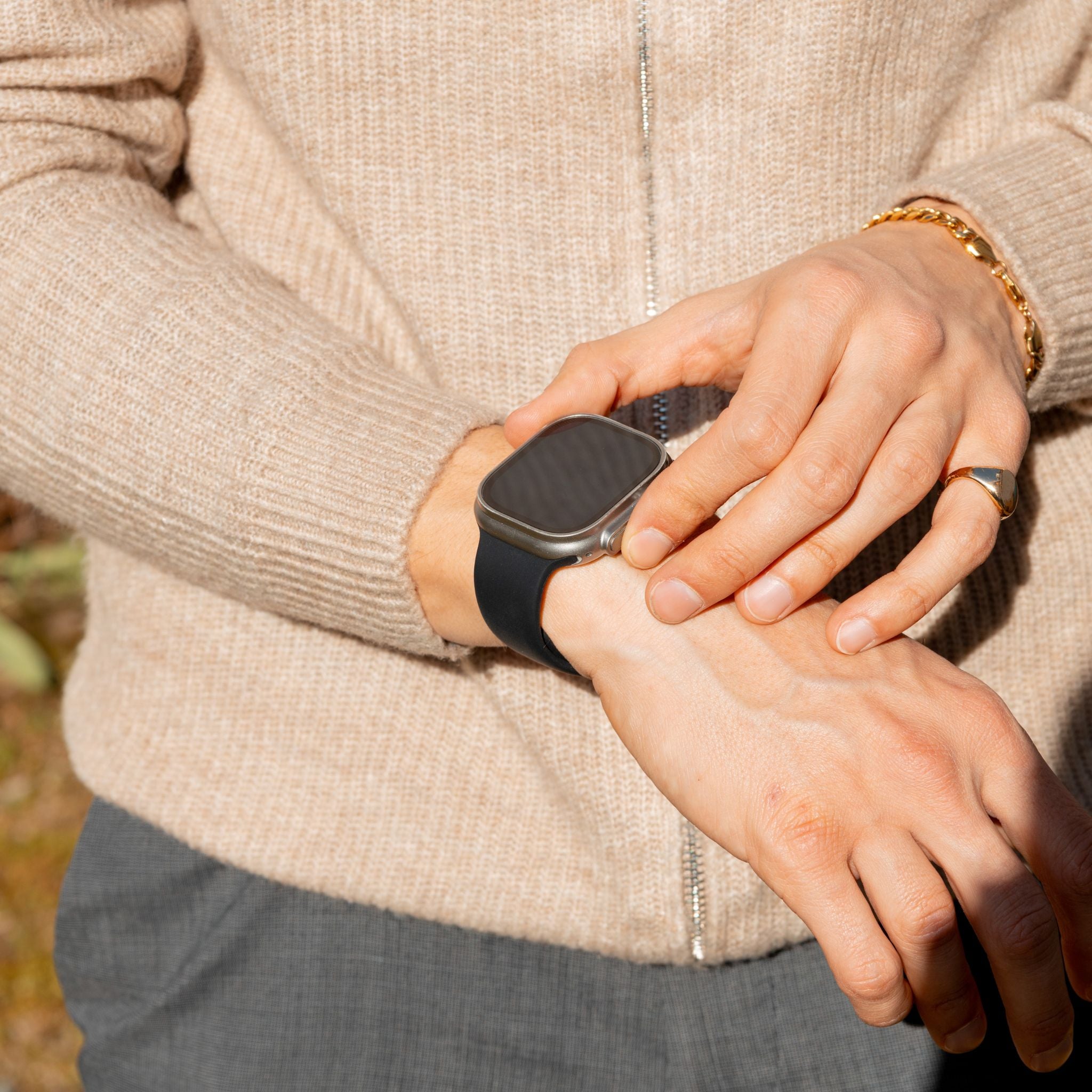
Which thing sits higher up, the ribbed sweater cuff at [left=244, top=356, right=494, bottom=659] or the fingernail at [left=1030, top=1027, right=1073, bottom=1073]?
the ribbed sweater cuff at [left=244, top=356, right=494, bottom=659]

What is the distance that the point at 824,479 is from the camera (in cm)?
96

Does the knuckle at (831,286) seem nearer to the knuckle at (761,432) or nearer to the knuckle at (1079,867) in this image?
the knuckle at (761,432)

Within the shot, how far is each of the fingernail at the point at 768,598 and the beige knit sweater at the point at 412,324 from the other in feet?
0.99

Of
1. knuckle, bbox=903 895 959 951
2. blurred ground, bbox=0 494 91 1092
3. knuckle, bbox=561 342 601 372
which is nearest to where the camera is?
knuckle, bbox=903 895 959 951

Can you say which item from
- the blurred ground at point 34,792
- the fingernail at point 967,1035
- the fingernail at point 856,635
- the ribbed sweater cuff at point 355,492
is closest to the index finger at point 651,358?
the ribbed sweater cuff at point 355,492

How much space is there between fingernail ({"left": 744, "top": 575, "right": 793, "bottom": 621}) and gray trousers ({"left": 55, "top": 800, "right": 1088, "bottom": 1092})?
1.88ft

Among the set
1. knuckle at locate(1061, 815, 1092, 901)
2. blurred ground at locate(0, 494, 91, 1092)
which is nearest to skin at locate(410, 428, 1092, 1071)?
knuckle at locate(1061, 815, 1092, 901)

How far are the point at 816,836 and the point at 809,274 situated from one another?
559 millimetres

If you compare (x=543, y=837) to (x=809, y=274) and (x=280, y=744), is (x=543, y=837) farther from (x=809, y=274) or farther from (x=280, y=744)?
(x=809, y=274)

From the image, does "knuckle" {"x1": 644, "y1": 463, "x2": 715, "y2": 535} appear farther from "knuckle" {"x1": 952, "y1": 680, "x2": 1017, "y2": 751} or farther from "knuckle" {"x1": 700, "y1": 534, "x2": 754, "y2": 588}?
"knuckle" {"x1": 952, "y1": 680, "x2": 1017, "y2": 751}

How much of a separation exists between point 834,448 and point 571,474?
10.2 inches

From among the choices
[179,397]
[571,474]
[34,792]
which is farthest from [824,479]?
[34,792]

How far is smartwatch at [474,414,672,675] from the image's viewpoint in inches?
39.1

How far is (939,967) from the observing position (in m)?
0.90
